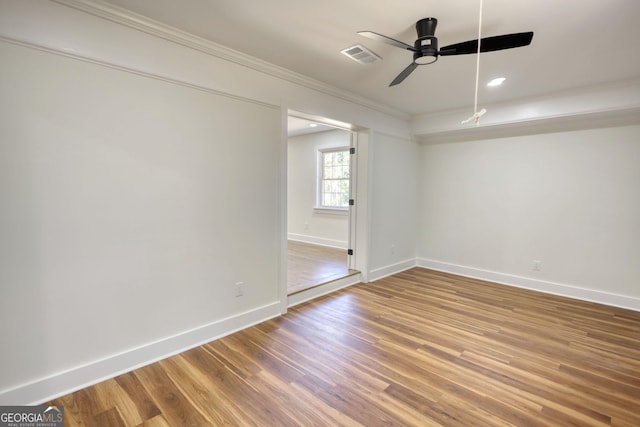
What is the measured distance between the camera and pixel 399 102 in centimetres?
399

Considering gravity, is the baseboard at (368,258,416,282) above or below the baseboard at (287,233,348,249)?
below

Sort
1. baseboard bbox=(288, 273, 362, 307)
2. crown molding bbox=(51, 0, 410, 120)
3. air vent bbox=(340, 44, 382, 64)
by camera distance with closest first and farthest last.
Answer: crown molding bbox=(51, 0, 410, 120) → air vent bbox=(340, 44, 382, 64) → baseboard bbox=(288, 273, 362, 307)

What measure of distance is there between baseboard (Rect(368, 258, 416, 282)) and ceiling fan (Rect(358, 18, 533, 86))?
9.58 feet

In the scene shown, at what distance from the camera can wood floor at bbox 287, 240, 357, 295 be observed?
3.78 meters

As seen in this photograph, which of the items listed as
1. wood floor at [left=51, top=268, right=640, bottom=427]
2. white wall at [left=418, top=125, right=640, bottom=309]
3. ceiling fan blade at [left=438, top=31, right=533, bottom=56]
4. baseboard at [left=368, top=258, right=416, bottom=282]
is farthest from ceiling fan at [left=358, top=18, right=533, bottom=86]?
baseboard at [left=368, top=258, right=416, bottom=282]

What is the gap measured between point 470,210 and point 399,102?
2.05 m

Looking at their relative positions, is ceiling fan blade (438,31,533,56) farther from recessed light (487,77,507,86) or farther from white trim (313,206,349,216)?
white trim (313,206,349,216)

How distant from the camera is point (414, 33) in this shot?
7.28ft

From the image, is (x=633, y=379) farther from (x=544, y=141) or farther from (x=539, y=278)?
(x=544, y=141)

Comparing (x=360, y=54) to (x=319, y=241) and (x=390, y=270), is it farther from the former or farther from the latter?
(x=319, y=241)

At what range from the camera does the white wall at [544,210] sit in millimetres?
3443

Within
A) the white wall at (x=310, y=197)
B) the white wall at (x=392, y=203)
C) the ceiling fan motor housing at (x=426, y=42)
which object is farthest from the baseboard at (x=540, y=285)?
the ceiling fan motor housing at (x=426, y=42)

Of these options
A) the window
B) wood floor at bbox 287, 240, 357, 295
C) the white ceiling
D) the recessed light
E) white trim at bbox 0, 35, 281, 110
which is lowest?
wood floor at bbox 287, 240, 357, 295

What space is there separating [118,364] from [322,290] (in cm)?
220
